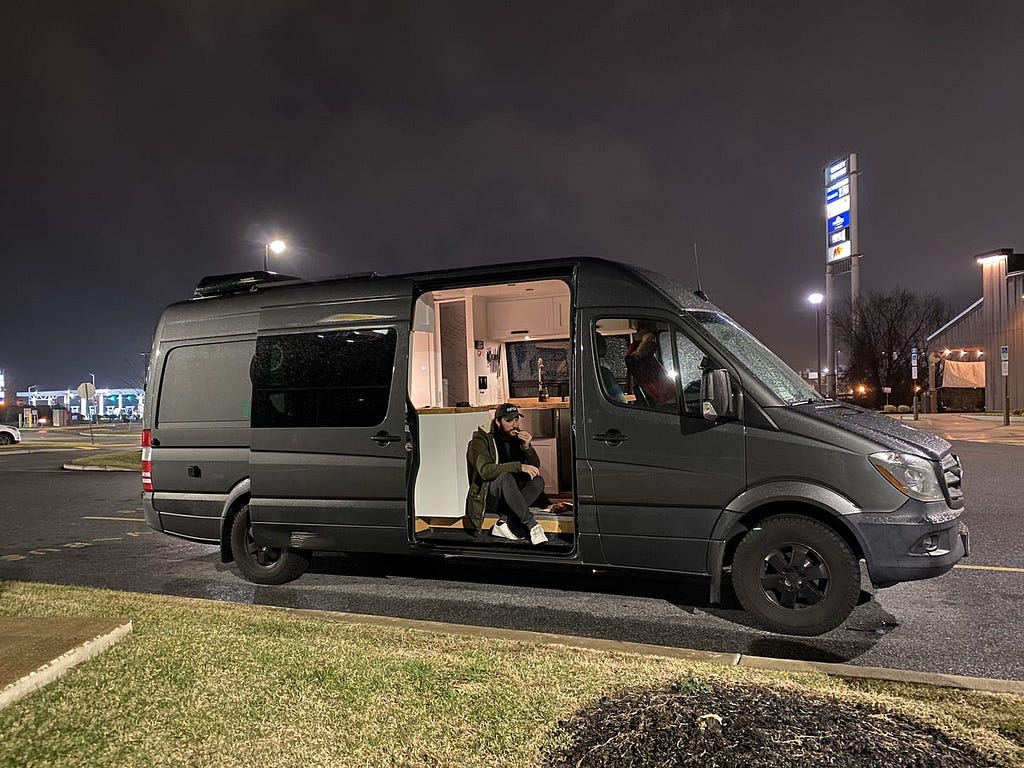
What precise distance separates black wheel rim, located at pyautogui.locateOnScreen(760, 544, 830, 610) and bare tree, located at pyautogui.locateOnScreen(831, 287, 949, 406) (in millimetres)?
68241

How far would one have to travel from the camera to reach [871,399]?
67.9 metres

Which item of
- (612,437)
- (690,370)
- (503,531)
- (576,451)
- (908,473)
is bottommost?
(503,531)

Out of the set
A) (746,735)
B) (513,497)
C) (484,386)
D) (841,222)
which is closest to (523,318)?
(484,386)

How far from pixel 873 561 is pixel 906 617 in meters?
1.04

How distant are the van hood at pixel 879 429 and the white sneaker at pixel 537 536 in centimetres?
216

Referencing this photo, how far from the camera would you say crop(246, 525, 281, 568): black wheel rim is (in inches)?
280

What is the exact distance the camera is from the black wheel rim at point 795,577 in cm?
519

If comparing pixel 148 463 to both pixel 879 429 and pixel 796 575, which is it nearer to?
pixel 796 575

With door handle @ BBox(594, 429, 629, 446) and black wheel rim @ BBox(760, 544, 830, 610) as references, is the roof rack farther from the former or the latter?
black wheel rim @ BBox(760, 544, 830, 610)

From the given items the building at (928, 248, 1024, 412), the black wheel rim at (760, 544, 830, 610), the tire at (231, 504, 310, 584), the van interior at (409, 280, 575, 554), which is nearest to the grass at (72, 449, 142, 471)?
the van interior at (409, 280, 575, 554)

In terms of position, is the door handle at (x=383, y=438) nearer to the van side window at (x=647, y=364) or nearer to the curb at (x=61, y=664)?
the van side window at (x=647, y=364)

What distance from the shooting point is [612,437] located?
5.63 meters

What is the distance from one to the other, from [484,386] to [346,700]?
6721 millimetres

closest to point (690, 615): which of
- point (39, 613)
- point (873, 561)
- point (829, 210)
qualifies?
point (873, 561)
